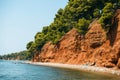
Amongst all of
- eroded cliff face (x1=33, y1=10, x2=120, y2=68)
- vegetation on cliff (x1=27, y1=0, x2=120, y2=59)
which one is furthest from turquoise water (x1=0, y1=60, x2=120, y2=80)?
vegetation on cliff (x1=27, y1=0, x2=120, y2=59)

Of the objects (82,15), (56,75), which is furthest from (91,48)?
(56,75)

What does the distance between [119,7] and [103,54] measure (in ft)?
46.2

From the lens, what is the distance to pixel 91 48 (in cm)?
7575

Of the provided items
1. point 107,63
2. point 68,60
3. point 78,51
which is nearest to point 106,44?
point 107,63

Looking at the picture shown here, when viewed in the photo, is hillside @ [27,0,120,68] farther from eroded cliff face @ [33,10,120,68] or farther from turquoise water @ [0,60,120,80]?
turquoise water @ [0,60,120,80]

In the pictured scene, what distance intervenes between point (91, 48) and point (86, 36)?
185 inches

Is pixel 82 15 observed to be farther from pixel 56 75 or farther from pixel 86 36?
pixel 56 75

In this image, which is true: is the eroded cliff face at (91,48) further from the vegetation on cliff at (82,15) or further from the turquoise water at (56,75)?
the turquoise water at (56,75)

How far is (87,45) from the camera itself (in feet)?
256

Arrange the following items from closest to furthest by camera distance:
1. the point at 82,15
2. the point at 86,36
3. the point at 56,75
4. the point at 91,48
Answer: the point at 56,75
the point at 91,48
the point at 86,36
the point at 82,15

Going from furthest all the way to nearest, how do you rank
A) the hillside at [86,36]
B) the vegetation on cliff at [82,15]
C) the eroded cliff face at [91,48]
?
the vegetation on cliff at [82,15], the hillside at [86,36], the eroded cliff face at [91,48]

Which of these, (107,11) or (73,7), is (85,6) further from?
(107,11)

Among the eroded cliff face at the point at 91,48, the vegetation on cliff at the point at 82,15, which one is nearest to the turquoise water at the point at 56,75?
the eroded cliff face at the point at 91,48

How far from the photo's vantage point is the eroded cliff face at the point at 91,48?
59.4 meters
